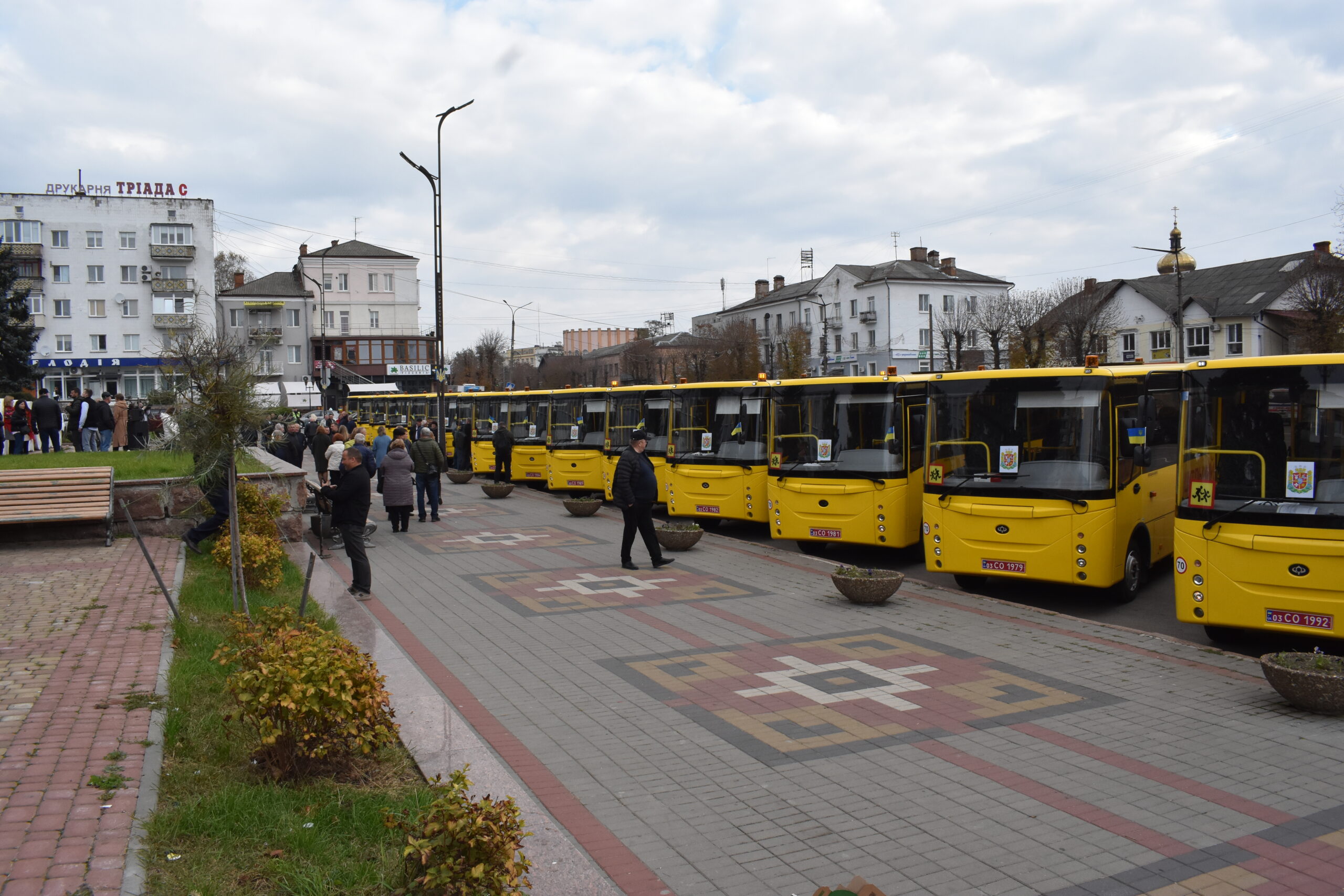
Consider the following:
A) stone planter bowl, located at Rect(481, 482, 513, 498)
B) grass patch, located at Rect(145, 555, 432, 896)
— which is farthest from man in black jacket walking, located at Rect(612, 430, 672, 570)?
stone planter bowl, located at Rect(481, 482, 513, 498)

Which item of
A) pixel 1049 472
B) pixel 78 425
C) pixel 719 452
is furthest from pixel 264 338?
pixel 78 425

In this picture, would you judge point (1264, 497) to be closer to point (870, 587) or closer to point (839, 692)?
point (870, 587)

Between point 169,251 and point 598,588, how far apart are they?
247 feet

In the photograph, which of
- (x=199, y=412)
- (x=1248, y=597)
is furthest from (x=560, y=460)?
(x=1248, y=597)

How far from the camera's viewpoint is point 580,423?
81.9 ft

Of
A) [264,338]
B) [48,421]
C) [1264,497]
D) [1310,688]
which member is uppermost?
[264,338]

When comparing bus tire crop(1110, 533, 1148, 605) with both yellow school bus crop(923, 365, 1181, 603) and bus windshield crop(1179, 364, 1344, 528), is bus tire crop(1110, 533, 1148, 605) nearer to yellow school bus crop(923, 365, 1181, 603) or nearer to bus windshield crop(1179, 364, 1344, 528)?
yellow school bus crop(923, 365, 1181, 603)

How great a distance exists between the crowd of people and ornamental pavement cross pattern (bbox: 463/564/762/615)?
14.2 metres

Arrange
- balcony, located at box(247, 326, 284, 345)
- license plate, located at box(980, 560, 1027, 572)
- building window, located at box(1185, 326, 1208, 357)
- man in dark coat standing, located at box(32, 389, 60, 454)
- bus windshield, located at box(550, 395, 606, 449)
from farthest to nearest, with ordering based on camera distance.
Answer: building window, located at box(1185, 326, 1208, 357)
man in dark coat standing, located at box(32, 389, 60, 454)
bus windshield, located at box(550, 395, 606, 449)
license plate, located at box(980, 560, 1027, 572)
balcony, located at box(247, 326, 284, 345)

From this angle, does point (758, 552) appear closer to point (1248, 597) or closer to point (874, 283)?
point (1248, 597)

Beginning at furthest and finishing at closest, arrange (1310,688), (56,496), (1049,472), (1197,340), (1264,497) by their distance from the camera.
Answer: (1197,340), (56,496), (1049,472), (1264,497), (1310,688)

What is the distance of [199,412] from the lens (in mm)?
8688

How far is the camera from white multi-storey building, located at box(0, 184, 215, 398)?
240 ft

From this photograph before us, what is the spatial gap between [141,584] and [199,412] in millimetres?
3482
